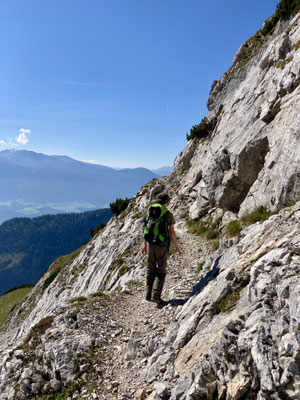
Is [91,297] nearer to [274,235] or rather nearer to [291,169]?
[274,235]

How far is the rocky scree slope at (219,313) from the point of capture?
503 cm

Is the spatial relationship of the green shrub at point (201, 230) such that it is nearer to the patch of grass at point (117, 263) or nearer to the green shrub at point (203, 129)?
the patch of grass at point (117, 263)

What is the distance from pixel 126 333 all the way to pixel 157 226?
4537mm

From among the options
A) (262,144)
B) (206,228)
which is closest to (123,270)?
(206,228)

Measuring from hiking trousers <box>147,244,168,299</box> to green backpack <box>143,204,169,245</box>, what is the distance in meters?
0.36

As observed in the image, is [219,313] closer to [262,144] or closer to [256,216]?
[256,216]

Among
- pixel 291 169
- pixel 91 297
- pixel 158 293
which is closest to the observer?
pixel 158 293

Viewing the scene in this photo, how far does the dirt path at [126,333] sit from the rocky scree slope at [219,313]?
41mm

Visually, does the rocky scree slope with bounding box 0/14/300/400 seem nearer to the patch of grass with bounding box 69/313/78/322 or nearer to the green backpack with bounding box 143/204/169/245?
the patch of grass with bounding box 69/313/78/322

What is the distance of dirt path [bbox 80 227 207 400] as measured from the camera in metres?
7.51

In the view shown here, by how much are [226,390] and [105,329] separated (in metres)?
→ 6.69

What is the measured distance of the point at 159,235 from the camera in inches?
411

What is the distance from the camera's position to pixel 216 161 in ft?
70.6

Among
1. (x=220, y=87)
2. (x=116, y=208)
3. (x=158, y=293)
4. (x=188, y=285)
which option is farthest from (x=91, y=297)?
(x=220, y=87)
